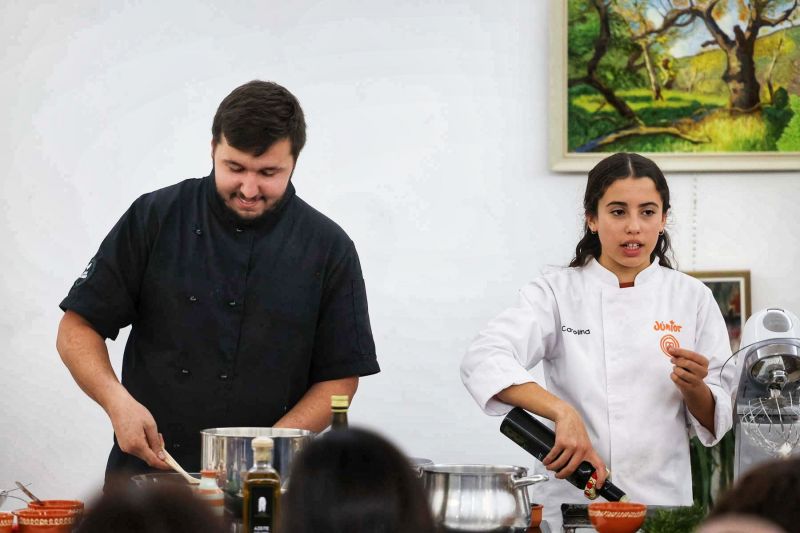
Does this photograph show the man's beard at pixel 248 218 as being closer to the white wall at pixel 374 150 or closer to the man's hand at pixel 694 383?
the man's hand at pixel 694 383

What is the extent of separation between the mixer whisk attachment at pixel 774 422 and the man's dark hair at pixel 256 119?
1128 millimetres

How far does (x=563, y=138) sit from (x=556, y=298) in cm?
126

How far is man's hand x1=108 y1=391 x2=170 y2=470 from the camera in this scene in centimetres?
194

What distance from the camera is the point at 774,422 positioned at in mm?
2201

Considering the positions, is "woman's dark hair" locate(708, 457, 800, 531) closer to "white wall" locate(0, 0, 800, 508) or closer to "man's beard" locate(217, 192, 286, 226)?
"man's beard" locate(217, 192, 286, 226)

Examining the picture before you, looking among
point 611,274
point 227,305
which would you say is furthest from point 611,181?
point 227,305

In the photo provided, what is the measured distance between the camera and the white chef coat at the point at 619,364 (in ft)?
7.93

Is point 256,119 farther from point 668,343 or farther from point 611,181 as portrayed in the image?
point 668,343

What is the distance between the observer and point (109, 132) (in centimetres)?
371

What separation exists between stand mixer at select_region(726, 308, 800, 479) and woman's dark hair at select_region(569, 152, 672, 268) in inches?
17.9

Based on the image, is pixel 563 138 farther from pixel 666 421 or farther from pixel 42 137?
pixel 42 137

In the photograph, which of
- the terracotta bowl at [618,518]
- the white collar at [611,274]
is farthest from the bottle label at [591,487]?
the white collar at [611,274]

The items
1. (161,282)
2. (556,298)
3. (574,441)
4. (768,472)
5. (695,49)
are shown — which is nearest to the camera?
(768,472)

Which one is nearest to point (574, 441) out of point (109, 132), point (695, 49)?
point (695, 49)
